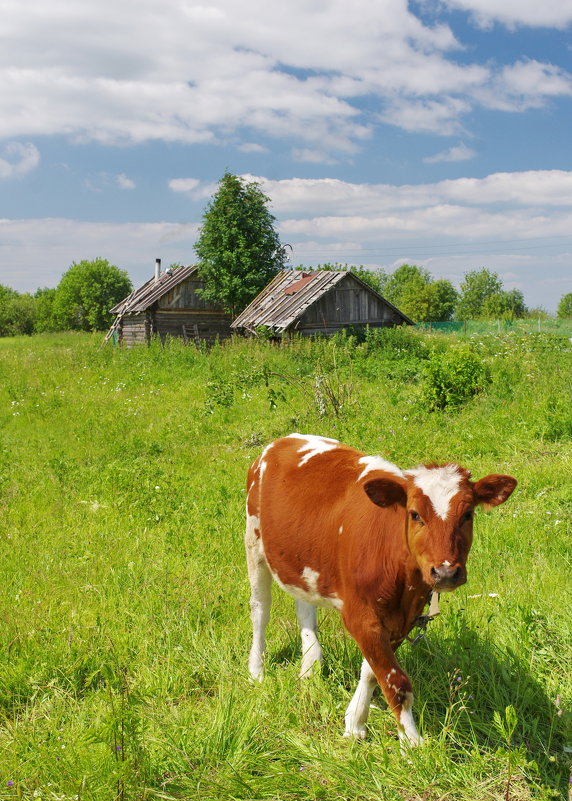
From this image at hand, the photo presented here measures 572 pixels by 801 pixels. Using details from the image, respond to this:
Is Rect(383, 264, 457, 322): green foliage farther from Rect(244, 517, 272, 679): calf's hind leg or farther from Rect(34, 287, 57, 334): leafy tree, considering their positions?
Rect(244, 517, 272, 679): calf's hind leg

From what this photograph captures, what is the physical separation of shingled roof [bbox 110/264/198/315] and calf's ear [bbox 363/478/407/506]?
33543 mm

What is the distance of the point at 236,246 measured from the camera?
39.3 m

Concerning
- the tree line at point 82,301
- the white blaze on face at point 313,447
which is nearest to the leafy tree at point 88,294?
the tree line at point 82,301

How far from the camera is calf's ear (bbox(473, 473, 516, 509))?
10.2 feet

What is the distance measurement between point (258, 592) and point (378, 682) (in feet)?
4.52

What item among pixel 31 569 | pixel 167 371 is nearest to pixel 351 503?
pixel 31 569

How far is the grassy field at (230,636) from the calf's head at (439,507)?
676mm

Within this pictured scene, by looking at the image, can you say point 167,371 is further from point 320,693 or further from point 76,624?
point 320,693

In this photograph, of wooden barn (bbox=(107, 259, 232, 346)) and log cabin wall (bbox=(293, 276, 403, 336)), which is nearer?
log cabin wall (bbox=(293, 276, 403, 336))

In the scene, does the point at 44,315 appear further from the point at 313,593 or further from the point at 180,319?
the point at 313,593

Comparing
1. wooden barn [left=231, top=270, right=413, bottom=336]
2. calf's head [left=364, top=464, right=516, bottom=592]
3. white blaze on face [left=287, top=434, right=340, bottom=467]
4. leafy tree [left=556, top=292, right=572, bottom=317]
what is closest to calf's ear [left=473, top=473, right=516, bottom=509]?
calf's head [left=364, top=464, right=516, bottom=592]

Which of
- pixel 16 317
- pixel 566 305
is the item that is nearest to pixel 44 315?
pixel 16 317

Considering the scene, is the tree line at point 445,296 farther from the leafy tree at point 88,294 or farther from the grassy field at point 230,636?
Result: the grassy field at point 230,636

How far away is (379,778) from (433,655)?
45.6 inches
